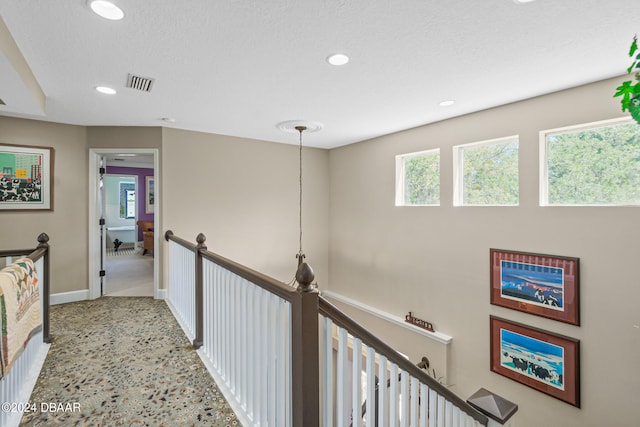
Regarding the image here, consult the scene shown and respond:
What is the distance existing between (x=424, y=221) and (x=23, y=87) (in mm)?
4463

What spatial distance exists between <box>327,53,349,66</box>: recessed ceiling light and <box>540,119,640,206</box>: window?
2.29 m

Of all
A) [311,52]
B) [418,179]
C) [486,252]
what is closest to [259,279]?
[311,52]

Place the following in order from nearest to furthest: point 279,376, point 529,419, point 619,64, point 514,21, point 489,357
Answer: point 279,376 → point 514,21 → point 619,64 → point 529,419 → point 489,357

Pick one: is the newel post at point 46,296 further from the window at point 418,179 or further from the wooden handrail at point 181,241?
the window at point 418,179

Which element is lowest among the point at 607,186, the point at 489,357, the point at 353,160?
the point at 489,357

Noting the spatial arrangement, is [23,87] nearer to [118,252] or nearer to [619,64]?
[619,64]

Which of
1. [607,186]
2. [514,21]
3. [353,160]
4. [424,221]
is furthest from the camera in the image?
[353,160]

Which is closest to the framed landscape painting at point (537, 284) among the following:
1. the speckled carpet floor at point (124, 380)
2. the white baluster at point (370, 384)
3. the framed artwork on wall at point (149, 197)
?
the white baluster at point (370, 384)

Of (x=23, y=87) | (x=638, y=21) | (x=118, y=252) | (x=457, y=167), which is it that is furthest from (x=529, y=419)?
(x=118, y=252)

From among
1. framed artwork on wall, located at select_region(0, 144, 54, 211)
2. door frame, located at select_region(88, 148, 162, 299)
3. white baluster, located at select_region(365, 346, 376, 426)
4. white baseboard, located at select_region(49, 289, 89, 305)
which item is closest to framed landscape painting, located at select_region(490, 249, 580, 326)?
white baluster, located at select_region(365, 346, 376, 426)

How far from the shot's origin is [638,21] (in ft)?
6.26

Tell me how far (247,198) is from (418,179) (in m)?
2.74

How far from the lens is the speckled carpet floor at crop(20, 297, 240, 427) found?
1882 millimetres

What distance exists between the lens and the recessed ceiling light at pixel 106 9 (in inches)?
67.8
